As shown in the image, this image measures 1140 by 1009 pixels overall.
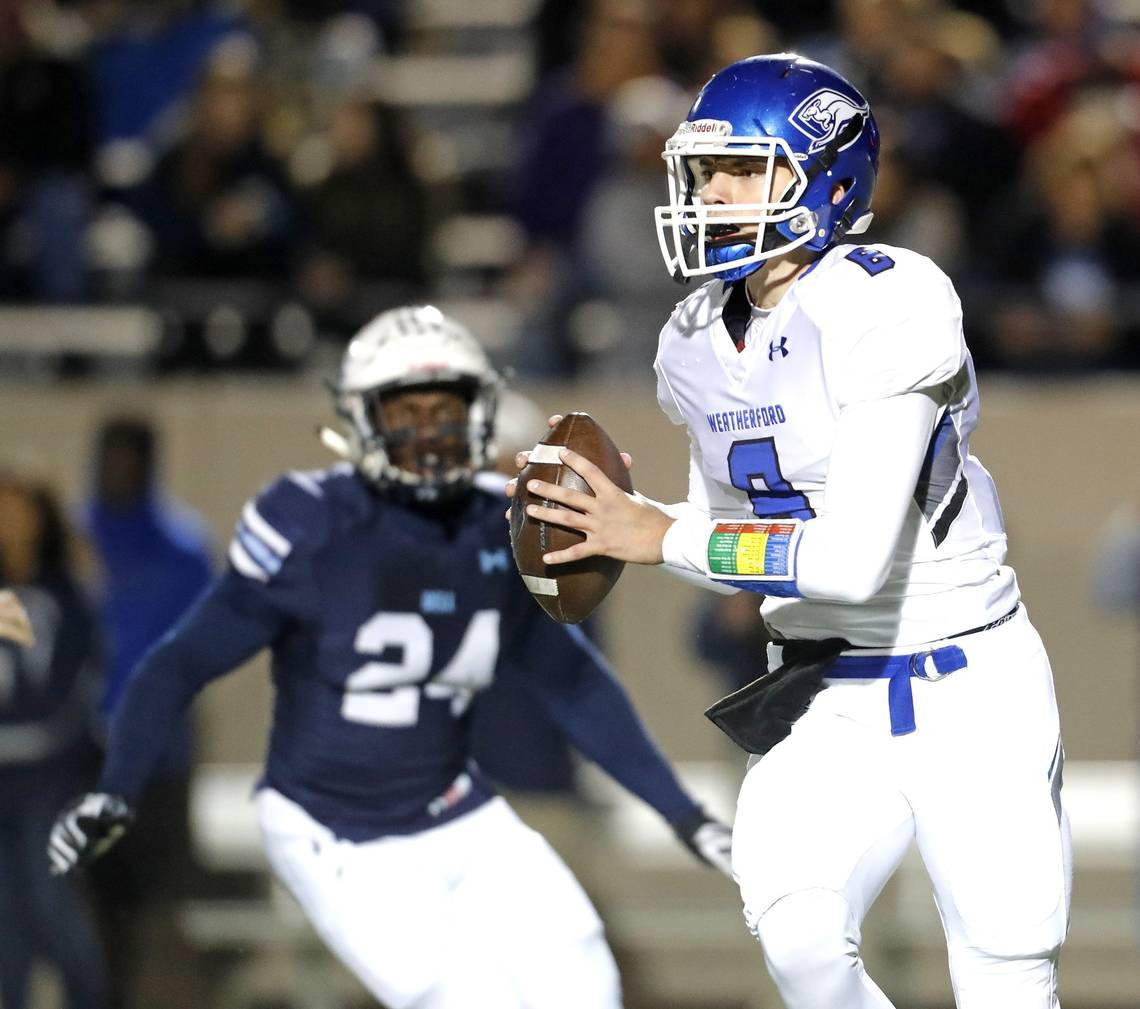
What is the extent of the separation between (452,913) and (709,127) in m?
1.51

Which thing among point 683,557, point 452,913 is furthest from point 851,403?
point 452,913

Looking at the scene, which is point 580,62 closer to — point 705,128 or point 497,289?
point 497,289

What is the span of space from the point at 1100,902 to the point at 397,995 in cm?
306

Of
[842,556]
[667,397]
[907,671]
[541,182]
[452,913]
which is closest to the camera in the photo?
[842,556]

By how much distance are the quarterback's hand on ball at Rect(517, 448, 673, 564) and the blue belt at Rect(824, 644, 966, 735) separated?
407 mm

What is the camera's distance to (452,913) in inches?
145

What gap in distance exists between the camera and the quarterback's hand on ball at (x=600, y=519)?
297cm

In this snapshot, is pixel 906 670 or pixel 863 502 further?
pixel 906 670

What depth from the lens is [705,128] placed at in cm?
312

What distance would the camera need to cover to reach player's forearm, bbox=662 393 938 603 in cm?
283

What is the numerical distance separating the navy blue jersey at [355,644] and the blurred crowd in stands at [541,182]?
7.83 feet

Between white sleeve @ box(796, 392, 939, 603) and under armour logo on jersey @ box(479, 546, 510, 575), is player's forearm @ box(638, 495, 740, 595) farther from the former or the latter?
under armour logo on jersey @ box(479, 546, 510, 575)

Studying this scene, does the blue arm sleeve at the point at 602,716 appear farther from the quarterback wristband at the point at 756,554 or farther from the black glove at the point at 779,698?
the quarterback wristband at the point at 756,554

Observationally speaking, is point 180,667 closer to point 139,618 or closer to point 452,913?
point 452,913
